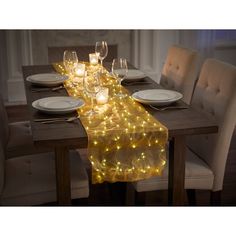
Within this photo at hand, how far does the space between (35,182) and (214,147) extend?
819mm

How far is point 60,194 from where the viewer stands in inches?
71.6

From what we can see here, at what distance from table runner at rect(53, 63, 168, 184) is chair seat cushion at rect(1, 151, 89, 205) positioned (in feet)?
0.55

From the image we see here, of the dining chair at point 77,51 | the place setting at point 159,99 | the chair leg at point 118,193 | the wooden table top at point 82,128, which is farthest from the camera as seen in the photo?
the dining chair at point 77,51

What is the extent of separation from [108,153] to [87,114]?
20cm

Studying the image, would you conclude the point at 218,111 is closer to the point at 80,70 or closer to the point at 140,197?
the point at 140,197

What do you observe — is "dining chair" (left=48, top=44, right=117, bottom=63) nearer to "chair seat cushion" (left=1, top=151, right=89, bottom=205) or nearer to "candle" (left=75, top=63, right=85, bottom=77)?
"candle" (left=75, top=63, right=85, bottom=77)

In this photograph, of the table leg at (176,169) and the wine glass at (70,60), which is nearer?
the table leg at (176,169)

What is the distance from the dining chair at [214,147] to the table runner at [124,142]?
0.21 meters

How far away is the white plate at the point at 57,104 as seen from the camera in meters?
1.90

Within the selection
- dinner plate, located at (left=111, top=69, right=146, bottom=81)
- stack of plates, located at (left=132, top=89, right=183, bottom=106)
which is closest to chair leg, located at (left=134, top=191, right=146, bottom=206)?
stack of plates, located at (left=132, top=89, right=183, bottom=106)

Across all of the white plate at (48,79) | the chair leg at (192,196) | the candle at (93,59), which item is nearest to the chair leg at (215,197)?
the chair leg at (192,196)

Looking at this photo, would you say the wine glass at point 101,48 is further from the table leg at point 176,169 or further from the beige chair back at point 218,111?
the table leg at point 176,169
